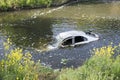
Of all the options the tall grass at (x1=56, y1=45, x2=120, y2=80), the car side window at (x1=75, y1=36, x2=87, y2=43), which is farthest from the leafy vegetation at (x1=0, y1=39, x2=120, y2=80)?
the car side window at (x1=75, y1=36, x2=87, y2=43)

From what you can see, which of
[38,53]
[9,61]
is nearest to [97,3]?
[38,53]

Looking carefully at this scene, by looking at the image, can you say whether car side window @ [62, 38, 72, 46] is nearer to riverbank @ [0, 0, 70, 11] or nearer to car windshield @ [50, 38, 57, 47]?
car windshield @ [50, 38, 57, 47]

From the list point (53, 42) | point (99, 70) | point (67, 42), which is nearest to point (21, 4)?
point (53, 42)

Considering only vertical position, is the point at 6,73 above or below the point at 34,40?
above

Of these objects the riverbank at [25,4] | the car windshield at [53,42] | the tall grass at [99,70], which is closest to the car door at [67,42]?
the car windshield at [53,42]

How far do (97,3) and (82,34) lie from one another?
18.8 metres

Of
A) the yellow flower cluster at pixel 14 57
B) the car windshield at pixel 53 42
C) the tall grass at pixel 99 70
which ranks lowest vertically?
the car windshield at pixel 53 42

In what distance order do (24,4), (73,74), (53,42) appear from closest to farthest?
1. (73,74)
2. (53,42)
3. (24,4)

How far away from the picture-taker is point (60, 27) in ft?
113

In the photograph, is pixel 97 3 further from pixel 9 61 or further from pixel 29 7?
pixel 9 61

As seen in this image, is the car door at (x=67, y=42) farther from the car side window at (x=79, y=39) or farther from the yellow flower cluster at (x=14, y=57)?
the yellow flower cluster at (x=14, y=57)

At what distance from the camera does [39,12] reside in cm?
4228

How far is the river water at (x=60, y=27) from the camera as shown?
26250mm

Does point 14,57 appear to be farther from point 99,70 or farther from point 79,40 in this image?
point 79,40
